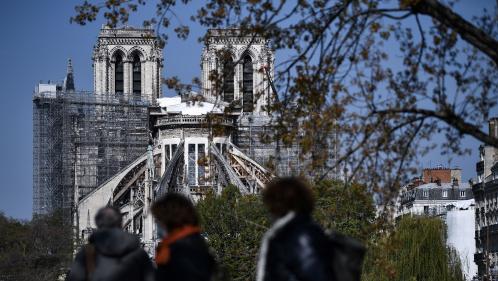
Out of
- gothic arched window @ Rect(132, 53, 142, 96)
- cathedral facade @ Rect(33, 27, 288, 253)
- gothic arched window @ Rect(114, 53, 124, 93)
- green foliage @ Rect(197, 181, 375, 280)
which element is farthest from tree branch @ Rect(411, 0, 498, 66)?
gothic arched window @ Rect(132, 53, 142, 96)

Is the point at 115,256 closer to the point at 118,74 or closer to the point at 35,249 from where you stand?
the point at 35,249

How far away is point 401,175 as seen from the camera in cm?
2120

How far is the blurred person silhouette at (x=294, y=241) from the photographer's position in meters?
12.7

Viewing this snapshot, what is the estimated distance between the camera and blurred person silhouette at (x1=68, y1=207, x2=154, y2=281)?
14328 mm

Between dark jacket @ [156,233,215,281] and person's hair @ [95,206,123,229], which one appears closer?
dark jacket @ [156,233,215,281]

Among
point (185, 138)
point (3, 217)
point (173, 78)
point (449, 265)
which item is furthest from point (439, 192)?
point (173, 78)

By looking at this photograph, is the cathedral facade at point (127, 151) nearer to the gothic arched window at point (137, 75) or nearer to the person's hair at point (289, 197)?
the gothic arched window at point (137, 75)

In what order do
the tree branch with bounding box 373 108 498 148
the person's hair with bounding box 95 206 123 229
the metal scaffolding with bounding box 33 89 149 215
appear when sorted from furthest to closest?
the metal scaffolding with bounding box 33 89 149 215, the tree branch with bounding box 373 108 498 148, the person's hair with bounding box 95 206 123 229

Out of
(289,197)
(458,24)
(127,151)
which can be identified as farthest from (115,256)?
(127,151)

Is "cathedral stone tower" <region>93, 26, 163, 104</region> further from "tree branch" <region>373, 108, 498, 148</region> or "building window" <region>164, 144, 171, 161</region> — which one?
"tree branch" <region>373, 108, 498, 148</region>

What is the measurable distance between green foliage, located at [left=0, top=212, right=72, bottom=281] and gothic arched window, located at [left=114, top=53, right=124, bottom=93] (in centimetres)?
2839

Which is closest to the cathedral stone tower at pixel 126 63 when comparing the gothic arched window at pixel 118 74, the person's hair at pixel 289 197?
the gothic arched window at pixel 118 74

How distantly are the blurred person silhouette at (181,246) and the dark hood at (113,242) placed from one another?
102cm

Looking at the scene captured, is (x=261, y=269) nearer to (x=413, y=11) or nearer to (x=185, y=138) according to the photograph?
(x=413, y=11)
